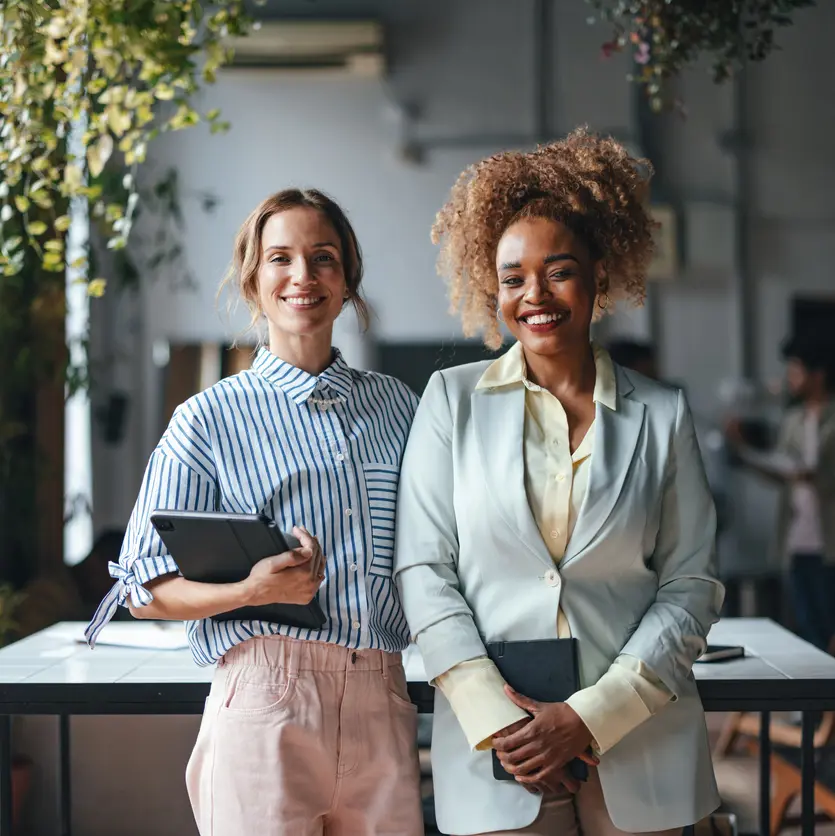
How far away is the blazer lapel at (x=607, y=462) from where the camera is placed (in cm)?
165

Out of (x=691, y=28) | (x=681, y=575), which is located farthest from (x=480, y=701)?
(x=691, y=28)

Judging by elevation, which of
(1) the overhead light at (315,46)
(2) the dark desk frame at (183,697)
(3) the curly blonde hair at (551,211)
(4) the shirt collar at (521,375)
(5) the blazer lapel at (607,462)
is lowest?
(2) the dark desk frame at (183,697)

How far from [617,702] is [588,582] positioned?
179 millimetres

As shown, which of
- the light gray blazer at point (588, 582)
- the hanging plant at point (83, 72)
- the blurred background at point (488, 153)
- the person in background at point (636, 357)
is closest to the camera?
the light gray blazer at point (588, 582)

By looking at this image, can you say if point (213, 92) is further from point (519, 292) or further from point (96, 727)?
point (519, 292)

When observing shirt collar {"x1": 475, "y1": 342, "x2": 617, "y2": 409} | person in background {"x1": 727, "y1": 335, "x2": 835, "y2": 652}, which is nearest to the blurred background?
person in background {"x1": 727, "y1": 335, "x2": 835, "y2": 652}

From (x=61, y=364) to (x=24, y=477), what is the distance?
44 cm

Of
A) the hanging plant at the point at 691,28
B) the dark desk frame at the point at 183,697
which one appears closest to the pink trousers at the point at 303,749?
the dark desk frame at the point at 183,697

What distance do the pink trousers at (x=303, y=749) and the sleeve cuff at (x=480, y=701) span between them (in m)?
0.14

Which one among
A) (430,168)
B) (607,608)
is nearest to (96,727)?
(607,608)

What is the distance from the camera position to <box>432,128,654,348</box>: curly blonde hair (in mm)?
1748

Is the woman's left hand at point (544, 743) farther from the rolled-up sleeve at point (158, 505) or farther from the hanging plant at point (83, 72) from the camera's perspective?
the hanging plant at point (83, 72)

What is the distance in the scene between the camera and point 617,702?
1589mm

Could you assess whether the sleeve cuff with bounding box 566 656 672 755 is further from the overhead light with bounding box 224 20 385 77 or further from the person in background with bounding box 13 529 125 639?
the overhead light with bounding box 224 20 385 77
